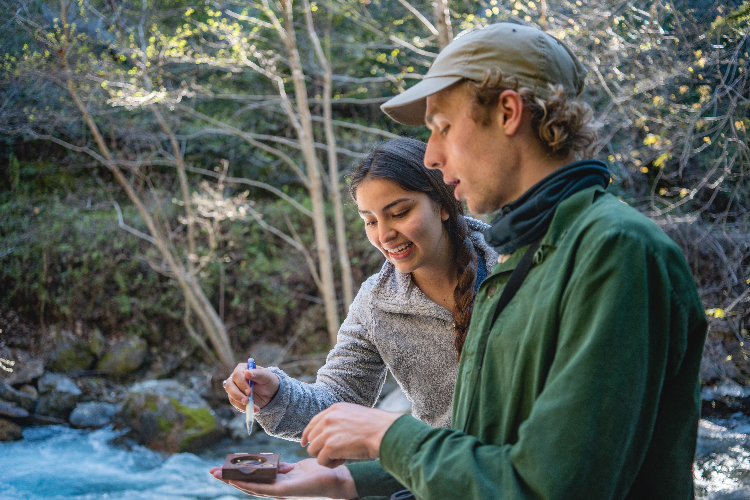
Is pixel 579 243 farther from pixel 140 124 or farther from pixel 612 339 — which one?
pixel 140 124

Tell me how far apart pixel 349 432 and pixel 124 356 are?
772 centimetres

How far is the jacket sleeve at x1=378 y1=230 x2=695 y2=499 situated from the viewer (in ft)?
2.62

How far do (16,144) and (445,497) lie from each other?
9670mm

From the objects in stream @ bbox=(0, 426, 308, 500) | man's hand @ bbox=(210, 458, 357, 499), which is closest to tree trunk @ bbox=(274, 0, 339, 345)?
stream @ bbox=(0, 426, 308, 500)

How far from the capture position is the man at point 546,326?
2.64 ft

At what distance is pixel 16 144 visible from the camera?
8.65m

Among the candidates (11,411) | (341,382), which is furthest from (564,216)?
(11,411)

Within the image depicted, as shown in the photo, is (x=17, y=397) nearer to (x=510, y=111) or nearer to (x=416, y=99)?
(x=416, y=99)

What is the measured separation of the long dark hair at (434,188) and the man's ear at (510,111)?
0.70 m

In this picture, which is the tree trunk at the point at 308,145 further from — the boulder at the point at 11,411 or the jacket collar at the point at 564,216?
the jacket collar at the point at 564,216

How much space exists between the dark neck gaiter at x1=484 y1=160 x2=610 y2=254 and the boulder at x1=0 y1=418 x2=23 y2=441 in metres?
6.85

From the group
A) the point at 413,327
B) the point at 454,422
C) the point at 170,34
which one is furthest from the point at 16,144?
the point at 454,422

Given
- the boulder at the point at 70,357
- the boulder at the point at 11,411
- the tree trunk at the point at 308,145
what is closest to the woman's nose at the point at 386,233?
the tree trunk at the point at 308,145

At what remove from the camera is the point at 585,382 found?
0.80 m
